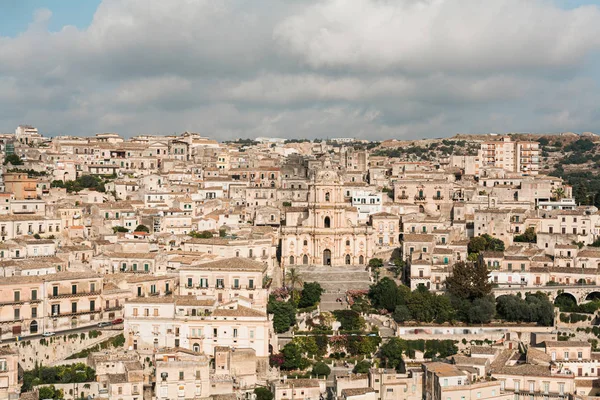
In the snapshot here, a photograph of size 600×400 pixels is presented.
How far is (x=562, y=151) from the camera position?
142 metres

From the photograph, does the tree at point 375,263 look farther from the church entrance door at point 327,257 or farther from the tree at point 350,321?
the tree at point 350,321

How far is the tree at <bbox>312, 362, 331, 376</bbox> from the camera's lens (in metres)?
48.2

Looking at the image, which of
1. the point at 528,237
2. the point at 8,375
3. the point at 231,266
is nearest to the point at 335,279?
the point at 231,266

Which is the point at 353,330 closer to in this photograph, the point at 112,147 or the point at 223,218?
the point at 223,218

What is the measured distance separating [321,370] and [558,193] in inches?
Result: 1578

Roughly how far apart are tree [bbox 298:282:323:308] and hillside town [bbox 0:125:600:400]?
0.49 ft

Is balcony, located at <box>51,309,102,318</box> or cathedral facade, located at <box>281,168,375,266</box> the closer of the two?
balcony, located at <box>51,309,102,318</box>

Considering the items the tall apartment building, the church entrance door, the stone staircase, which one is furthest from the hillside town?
the tall apartment building

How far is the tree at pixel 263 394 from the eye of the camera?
144 ft

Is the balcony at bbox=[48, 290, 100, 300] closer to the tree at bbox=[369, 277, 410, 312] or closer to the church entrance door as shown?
the tree at bbox=[369, 277, 410, 312]

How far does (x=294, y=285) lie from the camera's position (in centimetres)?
6112

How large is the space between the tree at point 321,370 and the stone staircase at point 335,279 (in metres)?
7.63

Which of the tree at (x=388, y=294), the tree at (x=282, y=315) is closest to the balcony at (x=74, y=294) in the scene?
the tree at (x=282, y=315)

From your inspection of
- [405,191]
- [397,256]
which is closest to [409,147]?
[405,191]
